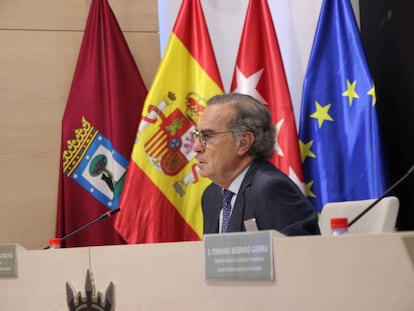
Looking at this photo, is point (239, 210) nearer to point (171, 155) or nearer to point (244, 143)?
point (244, 143)

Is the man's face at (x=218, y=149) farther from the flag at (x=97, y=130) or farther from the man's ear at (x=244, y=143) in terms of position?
the flag at (x=97, y=130)

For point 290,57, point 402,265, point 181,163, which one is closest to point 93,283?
point 402,265

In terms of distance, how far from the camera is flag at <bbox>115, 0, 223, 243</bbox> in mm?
3686

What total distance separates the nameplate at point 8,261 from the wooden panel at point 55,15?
219 cm

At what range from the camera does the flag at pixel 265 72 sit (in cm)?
368

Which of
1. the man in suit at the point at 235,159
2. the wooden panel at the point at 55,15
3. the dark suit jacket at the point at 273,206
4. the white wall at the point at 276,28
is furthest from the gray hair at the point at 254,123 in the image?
the wooden panel at the point at 55,15

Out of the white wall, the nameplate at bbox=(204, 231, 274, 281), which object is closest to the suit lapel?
the nameplate at bbox=(204, 231, 274, 281)

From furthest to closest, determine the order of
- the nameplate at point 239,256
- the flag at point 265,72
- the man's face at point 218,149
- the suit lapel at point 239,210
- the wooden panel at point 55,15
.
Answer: the wooden panel at point 55,15
the flag at point 265,72
the man's face at point 218,149
the suit lapel at point 239,210
the nameplate at point 239,256

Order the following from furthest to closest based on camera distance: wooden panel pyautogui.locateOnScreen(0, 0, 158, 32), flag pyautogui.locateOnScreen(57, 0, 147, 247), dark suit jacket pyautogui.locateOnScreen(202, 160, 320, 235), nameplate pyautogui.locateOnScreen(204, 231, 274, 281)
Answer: wooden panel pyautogui.locateOnScreen(0, 0, 158, 32)
flag pyautogui.locateOnScreen(57, 0, 147, 247)
dark suit jacket pyautogui.locateOnScreen(202, 160, 320, 235)
nameplate pyautogui.locateOnScreen(204, 231, 274, 281)

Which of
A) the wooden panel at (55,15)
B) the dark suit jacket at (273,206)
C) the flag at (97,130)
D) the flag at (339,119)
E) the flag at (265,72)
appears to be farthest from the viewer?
the wooden panel at (55,15)

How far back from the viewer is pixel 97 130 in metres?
3.92

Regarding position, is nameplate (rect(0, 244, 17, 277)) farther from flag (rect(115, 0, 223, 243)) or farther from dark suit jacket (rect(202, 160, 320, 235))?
flag (rect(115, 0, 223, 243))

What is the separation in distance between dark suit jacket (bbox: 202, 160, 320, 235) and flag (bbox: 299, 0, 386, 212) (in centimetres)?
110

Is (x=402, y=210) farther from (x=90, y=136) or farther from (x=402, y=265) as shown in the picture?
(x=402, y=265)
